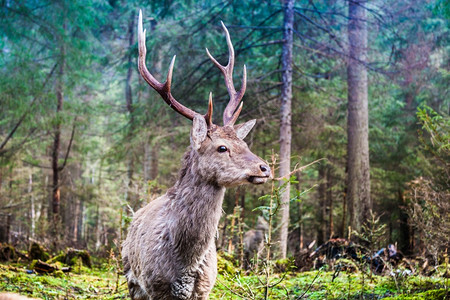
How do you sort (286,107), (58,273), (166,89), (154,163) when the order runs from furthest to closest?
Result: (154,163)
(286,107)
(58,273)
(166,89)

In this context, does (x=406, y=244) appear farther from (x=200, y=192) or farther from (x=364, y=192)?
(x=200, y=192)

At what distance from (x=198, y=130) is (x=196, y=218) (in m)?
0.87

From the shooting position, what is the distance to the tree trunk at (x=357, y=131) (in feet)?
38.6

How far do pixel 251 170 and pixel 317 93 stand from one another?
1089 cm

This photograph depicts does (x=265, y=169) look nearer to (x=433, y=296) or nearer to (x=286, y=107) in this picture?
(x=433, y=296)

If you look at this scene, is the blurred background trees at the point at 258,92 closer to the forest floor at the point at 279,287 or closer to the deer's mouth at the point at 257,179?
the forest floor at the point at 279,287

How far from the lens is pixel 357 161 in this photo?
1216 cm

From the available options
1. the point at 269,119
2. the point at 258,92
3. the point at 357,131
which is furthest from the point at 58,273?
the point at 357,131

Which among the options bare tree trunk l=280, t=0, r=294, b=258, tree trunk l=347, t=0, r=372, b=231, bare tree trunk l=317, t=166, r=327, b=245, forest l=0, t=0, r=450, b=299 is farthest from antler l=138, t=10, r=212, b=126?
bare tree trunk l=317, t=166, r=327, b=245

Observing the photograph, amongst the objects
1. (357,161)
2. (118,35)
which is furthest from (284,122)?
(118,35)

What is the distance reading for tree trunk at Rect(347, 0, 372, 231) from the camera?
1176 cm

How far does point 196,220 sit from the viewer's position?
13.2 feet

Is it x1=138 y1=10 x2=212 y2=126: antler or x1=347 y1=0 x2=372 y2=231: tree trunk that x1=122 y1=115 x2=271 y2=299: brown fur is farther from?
x1=347 y1=0 x2=372 y2=231: tree trunk

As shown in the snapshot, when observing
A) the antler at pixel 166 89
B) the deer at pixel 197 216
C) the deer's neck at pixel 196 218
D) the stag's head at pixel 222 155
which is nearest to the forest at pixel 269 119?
the deer at pixel 197 216
